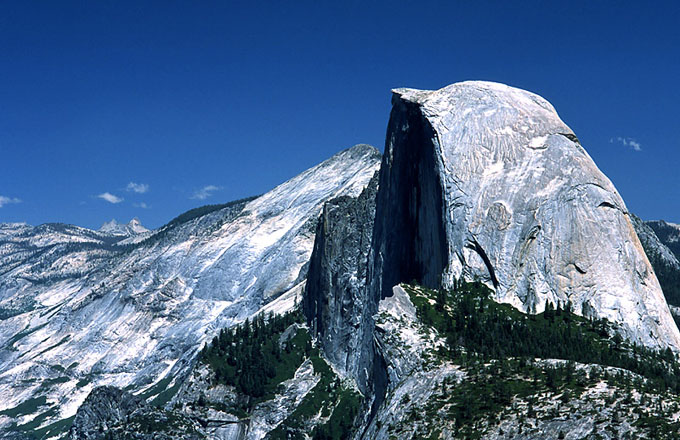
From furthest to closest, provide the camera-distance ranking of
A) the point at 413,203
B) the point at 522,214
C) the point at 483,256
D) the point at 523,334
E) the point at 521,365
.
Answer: the point at 413,203 < the point at 522,214 < the point at 483,256 < the point at 523,334 < the point at 521,365

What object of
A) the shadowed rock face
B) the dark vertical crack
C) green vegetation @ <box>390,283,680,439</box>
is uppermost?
the shadowed rock face

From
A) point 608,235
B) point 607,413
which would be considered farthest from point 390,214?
point 607,413

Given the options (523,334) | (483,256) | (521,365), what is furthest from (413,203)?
(521,365)

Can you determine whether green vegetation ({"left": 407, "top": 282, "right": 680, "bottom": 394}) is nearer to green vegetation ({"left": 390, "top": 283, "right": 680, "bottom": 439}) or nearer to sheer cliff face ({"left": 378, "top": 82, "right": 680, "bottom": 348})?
green vegetation ({"left": 390, "top": 283, "right": 680, "bottom": 439})

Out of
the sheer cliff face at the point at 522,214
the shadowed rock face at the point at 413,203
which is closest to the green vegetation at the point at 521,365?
the sheer cliff face at the point at 522,214

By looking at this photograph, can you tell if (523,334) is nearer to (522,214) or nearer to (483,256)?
(483,256)

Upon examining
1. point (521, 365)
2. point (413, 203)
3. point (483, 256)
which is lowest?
point (521, 365)

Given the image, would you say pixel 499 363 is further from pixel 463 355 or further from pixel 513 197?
pixel 513 197

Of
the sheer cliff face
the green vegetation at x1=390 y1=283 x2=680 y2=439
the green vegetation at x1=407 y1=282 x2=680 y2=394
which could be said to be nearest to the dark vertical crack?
the sheer cliff face

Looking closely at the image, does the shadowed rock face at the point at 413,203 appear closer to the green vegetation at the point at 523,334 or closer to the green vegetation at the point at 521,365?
the green vegetation at the point at 523,334
